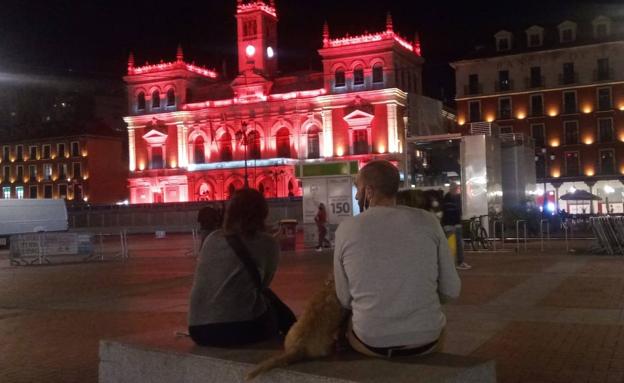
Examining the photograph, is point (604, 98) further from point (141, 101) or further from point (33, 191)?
point (33, 191)

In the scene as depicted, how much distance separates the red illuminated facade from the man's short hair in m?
61.6

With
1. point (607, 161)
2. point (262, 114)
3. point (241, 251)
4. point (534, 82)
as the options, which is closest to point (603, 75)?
point (534, 82)

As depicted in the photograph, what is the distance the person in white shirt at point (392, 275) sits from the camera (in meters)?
4.32

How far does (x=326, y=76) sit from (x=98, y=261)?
1954 inches

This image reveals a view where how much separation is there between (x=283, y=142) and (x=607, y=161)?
30055mm

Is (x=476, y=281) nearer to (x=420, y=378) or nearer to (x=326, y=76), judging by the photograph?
(x=420, y=378)

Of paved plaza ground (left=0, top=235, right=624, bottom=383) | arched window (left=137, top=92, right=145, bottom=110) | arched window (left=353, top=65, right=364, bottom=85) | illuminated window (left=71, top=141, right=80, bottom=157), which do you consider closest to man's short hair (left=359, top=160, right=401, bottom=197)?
paved plaza ground (left=0, top=235, right=624, bottom=383)

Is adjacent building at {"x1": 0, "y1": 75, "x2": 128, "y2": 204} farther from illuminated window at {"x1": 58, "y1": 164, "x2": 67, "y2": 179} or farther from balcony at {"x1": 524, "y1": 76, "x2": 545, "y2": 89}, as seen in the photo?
balcony at {"x1": 524, "y1": 76, "x2": 545, "y2": 89}

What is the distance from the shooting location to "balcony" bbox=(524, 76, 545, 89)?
6875 centimetres

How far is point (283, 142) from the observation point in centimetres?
7606

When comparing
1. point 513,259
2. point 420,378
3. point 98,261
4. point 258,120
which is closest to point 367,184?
point 420,378

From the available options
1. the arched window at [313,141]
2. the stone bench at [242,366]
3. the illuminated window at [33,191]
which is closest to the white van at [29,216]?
the stone bench at [242,366]

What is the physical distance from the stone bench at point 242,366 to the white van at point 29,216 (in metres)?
34.9

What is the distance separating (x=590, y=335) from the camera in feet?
28.5
